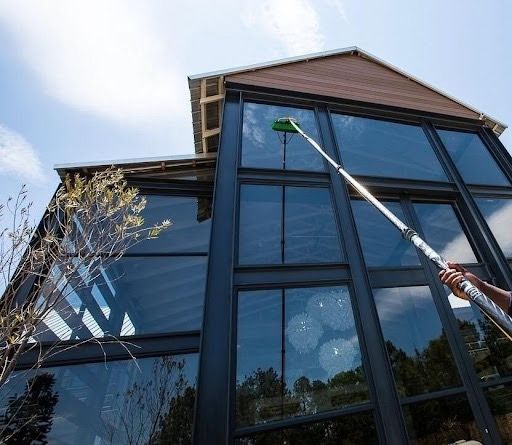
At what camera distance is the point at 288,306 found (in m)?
3.28

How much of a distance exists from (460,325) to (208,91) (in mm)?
5647

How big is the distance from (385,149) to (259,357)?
4565 mm

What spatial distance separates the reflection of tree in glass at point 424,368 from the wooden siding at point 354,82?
15.7ft

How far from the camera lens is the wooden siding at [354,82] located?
5917 mm

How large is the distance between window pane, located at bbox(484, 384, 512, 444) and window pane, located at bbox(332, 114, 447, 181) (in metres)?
3.30

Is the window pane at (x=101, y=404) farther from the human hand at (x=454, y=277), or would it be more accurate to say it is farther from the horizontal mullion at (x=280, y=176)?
the human hand at (x=454, y=277)

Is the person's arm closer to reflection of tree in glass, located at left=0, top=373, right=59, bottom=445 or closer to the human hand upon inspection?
the human hand

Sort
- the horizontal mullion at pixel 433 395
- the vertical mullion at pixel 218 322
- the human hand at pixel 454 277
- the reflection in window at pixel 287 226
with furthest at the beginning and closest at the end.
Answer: the reflection in window at pixel 287 226 → the horizontal mullion at pixel 433 395 → the vertical mullion at pixel 218 322 → the human hand at pixel 454 277

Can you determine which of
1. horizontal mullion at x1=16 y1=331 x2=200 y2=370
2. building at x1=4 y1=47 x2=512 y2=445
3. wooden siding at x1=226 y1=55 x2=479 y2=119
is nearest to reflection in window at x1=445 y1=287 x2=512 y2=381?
building at x1=4 y1=47 x2=512 y2=445

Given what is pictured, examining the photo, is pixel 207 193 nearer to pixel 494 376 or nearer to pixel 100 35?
pixel 100 35

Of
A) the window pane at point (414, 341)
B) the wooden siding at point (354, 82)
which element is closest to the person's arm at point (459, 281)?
the window pane at point (414, 341)

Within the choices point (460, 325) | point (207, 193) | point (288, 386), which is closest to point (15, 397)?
point (288, 386)

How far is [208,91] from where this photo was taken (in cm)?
582

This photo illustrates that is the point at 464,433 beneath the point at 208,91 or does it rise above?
beneath
